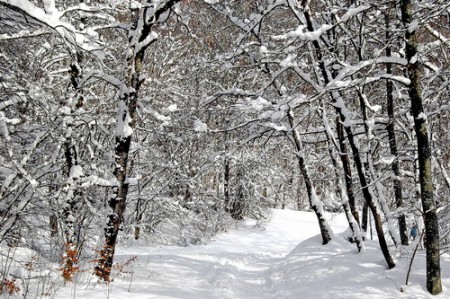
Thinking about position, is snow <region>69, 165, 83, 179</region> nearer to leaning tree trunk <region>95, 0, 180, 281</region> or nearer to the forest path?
leaning tree trunk <region>95, 0, 180, 281</region>

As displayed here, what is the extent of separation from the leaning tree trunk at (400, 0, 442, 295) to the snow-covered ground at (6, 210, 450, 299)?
1.15 ft

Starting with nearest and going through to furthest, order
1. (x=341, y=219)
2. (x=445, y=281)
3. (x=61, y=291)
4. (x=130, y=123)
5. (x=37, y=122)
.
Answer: (x=61, y=291) < (x=445, y=281) < (x=130, y=123) < (x=37, y=122) < (x=341, y=219)

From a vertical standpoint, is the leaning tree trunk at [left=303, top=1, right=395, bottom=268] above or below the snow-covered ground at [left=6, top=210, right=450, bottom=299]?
above

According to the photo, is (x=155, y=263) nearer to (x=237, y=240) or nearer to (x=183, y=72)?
(x=237, y=240)

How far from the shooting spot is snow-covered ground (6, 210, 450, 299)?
601 centimetres

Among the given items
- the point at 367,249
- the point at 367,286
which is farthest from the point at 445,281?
the point at 367,249

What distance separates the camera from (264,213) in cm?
2134

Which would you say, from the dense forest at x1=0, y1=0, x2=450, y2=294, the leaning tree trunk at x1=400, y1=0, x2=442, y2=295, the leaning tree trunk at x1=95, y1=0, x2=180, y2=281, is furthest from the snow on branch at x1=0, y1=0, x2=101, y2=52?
the leaning tree trunk at x1=400, y1=0, x2=442, y2=295

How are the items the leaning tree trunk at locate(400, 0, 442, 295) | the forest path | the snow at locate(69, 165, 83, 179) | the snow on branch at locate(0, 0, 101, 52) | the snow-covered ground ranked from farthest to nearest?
the snow at locate(69, 165, 83, 179) < the forest path < the snow-covered ground < the leaning tree trunk at locate(400, 0, 442, 295) < the snow on branch at locate(0, 0, 101, 52)

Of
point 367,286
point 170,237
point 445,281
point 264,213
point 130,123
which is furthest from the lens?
point 264,213

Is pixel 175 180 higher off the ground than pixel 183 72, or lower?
lower

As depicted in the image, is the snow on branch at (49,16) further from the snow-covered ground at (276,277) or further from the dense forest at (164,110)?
the snow-covered ground at (276,277)

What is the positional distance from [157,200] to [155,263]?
4684 millimetres

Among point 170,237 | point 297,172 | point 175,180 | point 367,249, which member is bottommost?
point 170,237
